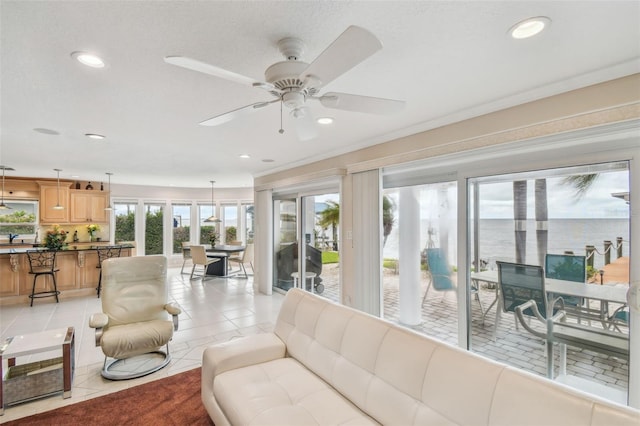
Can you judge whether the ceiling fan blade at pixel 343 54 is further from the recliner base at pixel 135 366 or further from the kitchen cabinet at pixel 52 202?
the kitchen cabinet at pixel 52 202

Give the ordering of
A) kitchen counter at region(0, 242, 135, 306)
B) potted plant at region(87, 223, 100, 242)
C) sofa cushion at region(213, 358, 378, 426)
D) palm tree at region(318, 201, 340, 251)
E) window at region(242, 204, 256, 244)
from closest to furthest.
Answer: sofa cushion at region(213, 358, 378, 426) < palm tree at region(318, 201, 340, 251) < kitchen counter at region(0, 242, 135, 306) < potted plant at region(87, 223, 100, 242) < window at region(242, 204, 256, 244)

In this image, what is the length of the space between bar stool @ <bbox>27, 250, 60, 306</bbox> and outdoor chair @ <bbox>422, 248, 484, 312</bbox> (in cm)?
634

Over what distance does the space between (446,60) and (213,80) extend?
60.3 inches

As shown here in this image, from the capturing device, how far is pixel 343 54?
128 cm

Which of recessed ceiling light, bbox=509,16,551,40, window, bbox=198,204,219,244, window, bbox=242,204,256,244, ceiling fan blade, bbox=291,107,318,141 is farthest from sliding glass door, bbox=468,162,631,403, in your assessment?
window, bbox=198,204,219,244

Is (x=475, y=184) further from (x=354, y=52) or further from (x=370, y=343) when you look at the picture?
(x=354, y=52)

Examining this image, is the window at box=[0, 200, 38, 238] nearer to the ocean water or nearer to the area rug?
the area rug

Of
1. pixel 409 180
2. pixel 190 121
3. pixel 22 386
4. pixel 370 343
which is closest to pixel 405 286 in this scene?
pixel 409 180

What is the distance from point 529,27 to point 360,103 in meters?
0.90

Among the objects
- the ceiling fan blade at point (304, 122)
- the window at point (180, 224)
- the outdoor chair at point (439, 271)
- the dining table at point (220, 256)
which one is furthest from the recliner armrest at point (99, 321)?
the window at point (180, 224)

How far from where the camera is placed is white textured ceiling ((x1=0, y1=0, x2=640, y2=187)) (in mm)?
1459

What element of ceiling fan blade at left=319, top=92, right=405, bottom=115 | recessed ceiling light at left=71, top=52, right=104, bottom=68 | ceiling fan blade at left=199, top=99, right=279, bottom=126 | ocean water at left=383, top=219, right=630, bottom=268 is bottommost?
ocean water at left=383, top=219, right=630, bottom=268

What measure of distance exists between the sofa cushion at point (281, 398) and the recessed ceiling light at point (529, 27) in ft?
7.04

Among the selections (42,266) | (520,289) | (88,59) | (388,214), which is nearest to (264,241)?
(388,214)
